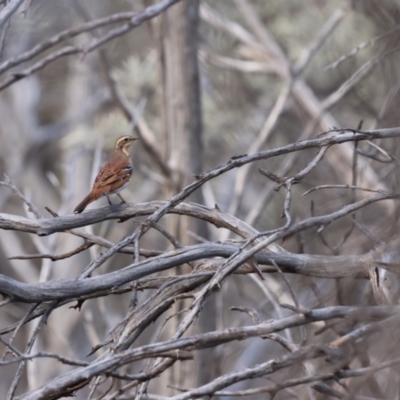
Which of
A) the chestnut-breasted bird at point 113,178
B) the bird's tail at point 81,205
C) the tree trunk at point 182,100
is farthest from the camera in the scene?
the tree trunk at point 182,100

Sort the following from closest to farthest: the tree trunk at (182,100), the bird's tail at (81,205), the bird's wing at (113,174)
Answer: the bird's tail at (81,205)
the bird's wing at (113,174)
the tree trunk at (182,100)

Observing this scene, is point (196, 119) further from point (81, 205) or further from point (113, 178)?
point (81, 205)

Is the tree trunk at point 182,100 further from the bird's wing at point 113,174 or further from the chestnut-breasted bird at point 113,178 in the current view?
the bird's wing at point 113,174

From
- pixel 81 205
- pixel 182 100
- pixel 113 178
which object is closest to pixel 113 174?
pixel 113 178

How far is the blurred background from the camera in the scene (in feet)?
23.1

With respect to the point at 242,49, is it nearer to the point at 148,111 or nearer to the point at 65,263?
the point at 148,111

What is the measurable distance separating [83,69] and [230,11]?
273 cm

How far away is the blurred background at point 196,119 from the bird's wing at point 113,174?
0.66 metres

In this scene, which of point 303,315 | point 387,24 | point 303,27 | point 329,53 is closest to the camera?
point 303,315

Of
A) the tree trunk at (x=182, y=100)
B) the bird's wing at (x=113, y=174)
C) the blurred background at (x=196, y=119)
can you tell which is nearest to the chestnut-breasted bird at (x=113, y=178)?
the bird's wing at (x=113, y=174)

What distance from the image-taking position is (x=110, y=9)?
35.1ft

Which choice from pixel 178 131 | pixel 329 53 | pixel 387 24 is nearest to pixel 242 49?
pixel 329 53

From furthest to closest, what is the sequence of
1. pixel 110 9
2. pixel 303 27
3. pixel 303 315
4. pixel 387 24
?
pixel 303 27, pixel 110 9, pixel 387 24, pixel 303 315

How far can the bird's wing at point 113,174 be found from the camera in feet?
15.8
